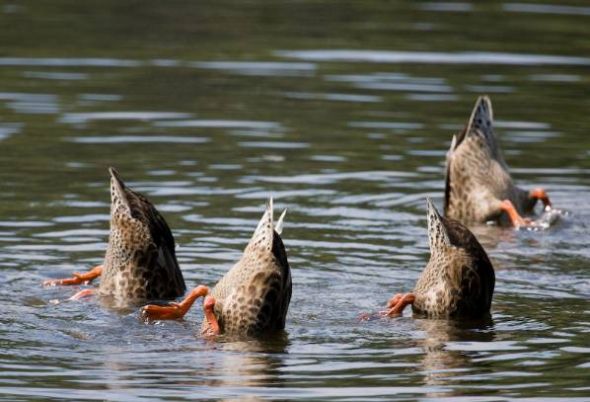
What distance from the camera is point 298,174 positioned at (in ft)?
45.6

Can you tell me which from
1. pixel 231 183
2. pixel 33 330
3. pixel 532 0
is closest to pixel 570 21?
pixel 532 0

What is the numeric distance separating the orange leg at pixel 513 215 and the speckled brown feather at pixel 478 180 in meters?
0.07

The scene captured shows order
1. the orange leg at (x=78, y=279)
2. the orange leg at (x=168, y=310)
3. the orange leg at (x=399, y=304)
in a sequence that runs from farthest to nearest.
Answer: the orange leg at (x=78, y=279) → the orange leg at (x=399, y=304) → the orange leg at (x=168, y=310)

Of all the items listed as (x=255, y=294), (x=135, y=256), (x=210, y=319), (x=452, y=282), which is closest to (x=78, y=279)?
(x=135, y=256)

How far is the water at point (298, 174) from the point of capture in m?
8.70

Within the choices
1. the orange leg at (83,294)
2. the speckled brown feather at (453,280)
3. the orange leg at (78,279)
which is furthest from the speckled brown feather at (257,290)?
the orange leg at (78,279)

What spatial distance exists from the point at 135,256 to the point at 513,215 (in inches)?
143

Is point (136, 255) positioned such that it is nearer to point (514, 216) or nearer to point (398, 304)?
point (398, 304)

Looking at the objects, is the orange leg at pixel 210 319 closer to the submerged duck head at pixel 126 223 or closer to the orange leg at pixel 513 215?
the submerged duck head at pixel 126 223

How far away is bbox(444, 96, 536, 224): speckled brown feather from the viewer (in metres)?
13.1

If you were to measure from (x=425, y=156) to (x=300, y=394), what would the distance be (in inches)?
269

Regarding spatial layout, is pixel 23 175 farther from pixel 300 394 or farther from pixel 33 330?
pixel 300 394

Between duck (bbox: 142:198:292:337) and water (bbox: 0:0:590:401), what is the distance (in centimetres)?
17

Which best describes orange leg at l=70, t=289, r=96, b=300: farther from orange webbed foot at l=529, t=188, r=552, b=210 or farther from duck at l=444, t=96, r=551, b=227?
orange webbed foot at l=529, t=188, r=552, b=210
